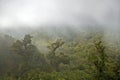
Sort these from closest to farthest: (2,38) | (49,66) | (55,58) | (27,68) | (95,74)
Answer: (95,74)
(27,68)
(49,66)
(55,58)
(2,38)

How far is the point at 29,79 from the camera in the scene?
84.0 metres

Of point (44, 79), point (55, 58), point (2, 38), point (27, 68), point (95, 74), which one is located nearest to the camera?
point (44, 79)

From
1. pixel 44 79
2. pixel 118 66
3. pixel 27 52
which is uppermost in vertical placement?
pixel 27 52

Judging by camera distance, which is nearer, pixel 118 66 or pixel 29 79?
pixel 29 79

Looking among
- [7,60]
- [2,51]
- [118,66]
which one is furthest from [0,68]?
[118,66]

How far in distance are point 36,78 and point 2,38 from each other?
48.7 meters

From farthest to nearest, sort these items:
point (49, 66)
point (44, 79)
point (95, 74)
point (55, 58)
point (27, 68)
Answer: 1. point (55, 58)
2. point (49, 66)
3. point (27, 68)
4. point (95, 74)
5. point (44, 79)

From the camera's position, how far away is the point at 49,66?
10725 cm

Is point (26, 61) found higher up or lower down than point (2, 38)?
lower down

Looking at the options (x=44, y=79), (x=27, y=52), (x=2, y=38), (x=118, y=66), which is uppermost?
(x=2, y=38)

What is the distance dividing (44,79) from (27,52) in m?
20.9

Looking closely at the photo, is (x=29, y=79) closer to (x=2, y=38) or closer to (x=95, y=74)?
(x=95, y=74)

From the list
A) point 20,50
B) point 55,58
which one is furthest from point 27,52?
point 55,58

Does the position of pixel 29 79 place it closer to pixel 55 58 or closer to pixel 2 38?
pixel 55 58
